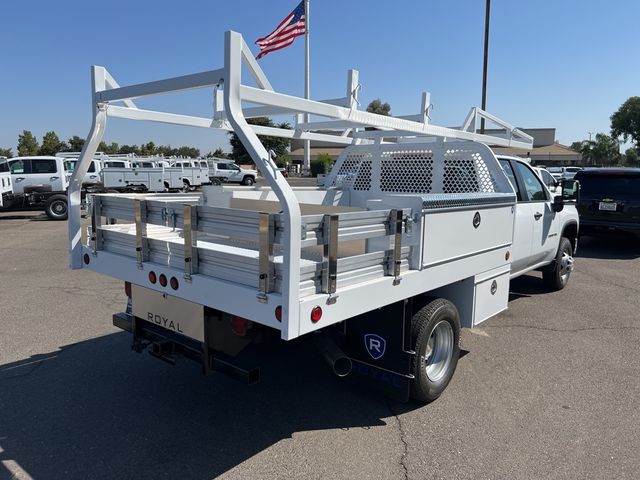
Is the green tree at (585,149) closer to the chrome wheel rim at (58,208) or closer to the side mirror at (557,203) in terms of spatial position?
the chrome wheel rim at (58,208)

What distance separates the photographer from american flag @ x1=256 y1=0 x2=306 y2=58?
62.0 feet

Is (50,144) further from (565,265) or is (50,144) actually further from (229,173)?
(565,265)

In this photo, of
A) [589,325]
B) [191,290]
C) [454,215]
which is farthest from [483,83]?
[191,290]

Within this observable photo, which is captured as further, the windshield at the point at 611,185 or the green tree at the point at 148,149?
the green tree at the point at 148,149

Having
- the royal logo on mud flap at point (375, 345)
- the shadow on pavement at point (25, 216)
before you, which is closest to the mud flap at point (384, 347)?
the royal logo on mud flap at point (375, 345)

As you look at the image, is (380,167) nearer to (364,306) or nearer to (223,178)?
(364,306)

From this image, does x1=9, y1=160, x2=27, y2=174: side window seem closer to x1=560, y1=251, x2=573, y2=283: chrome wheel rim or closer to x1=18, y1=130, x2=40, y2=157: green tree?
x1=560, y1=251, x2=573, y2=283: chrome wheel rim

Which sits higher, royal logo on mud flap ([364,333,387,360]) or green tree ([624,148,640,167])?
green tree ([624,148,640,167])

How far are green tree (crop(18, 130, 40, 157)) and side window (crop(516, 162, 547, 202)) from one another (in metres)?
61.9

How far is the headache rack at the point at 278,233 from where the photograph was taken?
2.56 m

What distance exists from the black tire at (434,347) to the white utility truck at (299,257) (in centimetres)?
1

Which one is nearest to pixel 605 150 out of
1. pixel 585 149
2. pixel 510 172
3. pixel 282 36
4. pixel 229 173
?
pixel 585 149

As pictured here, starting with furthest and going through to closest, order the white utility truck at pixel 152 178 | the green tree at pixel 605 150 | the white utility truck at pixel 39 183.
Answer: the green tree at pixel 605 150
the white utility truck at pixel 152 178
the white utility truck at pixel 39 183

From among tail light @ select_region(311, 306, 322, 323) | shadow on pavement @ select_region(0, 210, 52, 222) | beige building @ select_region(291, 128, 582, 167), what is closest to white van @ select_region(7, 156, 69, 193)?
shadow on pavement @ select_region(0, 210, 52, 222)
